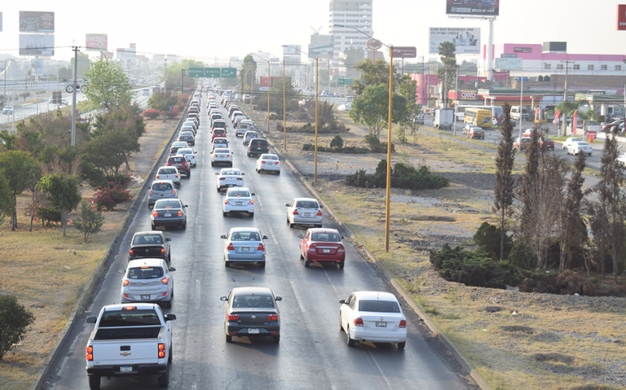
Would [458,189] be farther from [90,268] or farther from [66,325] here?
[66,325]

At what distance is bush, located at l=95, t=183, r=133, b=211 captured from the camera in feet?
153

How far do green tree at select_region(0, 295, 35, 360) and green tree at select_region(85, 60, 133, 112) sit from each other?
98524 mm

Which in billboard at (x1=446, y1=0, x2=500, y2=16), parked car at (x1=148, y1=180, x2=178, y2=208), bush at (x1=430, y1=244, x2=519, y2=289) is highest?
billboard at (x1=446, y1=0, x2=500, y2=16)

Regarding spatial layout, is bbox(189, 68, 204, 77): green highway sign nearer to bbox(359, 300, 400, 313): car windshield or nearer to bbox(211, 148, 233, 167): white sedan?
bbox(211, 148, 233, 167): white sedan

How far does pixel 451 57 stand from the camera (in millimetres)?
162125

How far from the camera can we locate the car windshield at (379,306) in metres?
22.3

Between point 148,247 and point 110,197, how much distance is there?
1623 centimetres

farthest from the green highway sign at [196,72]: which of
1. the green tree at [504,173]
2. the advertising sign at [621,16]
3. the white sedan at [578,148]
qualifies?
the green tree at [504,173]

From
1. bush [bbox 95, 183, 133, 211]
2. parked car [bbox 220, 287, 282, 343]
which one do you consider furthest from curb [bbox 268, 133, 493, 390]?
bush [bbox 95, 183, 133, 211]

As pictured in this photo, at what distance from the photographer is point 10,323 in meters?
20.2

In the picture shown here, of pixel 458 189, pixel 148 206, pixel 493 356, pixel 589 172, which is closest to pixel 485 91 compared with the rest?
pixel 589 172

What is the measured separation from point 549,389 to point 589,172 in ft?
175

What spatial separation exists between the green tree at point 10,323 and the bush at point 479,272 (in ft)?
49.6

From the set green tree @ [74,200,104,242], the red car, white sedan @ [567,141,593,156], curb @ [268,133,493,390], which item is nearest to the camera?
curb @ [268,133,493,390]
